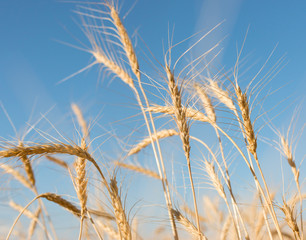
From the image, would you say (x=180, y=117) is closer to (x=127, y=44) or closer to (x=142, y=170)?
(x=127, y=44)

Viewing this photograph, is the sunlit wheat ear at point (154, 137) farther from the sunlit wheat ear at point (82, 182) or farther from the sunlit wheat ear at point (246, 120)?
the sunlit wheat ear at point (246, 120)

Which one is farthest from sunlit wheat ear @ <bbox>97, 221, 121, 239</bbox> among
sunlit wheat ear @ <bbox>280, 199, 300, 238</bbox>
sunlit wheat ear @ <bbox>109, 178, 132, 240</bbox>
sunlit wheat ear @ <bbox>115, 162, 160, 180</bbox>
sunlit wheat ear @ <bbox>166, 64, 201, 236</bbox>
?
sunlit wheat ear @ <bbox>280, 199, 300, 238</bbox>

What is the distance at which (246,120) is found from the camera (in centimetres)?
180

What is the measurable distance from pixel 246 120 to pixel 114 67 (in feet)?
5.87

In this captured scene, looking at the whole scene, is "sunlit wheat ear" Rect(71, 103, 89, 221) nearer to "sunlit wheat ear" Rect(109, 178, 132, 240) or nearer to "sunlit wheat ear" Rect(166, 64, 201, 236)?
"sunlit wheat ear" Rect(109, 178, 132, 240)

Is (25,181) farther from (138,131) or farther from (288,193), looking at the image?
(288,193)

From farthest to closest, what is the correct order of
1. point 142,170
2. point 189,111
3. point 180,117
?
1. point 142,170
2. point 189,111
3. point 180,117

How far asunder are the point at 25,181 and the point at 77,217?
1.08 metres

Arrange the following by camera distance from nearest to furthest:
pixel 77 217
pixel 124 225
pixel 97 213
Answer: pixel 124 225
pixel 77 217
pixel 97 213

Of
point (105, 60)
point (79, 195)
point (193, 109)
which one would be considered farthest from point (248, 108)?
point (105, 60)

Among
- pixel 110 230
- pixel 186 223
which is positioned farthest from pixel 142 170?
pixel 186 223

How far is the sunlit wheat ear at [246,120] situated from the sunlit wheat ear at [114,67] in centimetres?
123

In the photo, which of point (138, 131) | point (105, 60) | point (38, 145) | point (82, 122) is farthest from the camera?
point (82, 122)

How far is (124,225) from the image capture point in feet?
6.07
